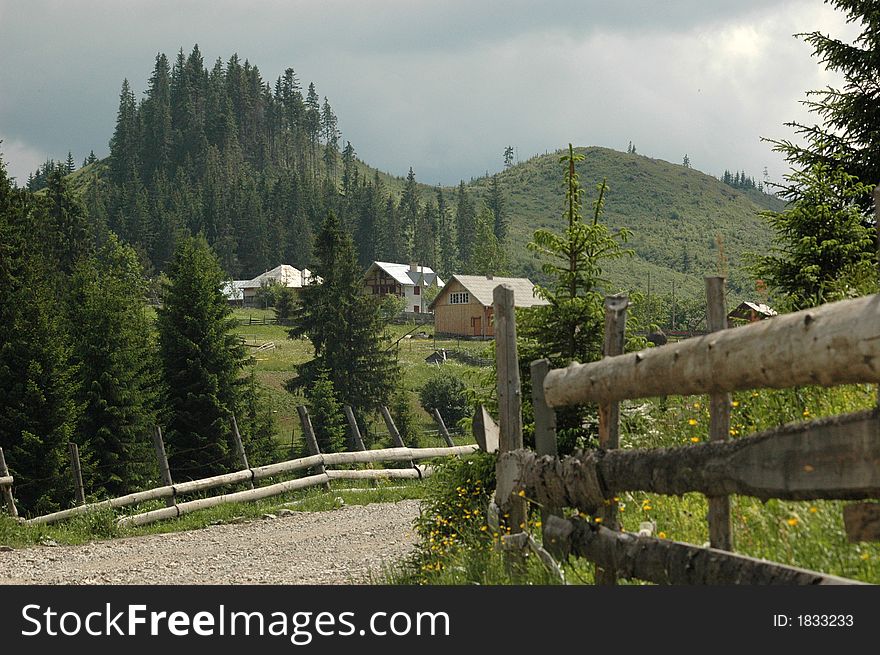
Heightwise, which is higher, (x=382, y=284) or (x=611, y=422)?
(x=382, y=284)

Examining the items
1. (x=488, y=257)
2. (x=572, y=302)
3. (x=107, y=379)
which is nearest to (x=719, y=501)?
(x=572, y=302)

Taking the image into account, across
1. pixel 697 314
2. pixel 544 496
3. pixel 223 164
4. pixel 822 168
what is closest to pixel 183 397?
pixel 822 168

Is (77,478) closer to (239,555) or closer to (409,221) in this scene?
(239,555)

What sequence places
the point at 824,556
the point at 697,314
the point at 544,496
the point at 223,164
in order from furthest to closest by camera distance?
the point at 223,164 → the point at 697,314 → the point at 544,496 → the point at 824,556

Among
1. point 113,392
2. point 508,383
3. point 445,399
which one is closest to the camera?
point 508,383

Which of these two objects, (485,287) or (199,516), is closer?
(199,516)

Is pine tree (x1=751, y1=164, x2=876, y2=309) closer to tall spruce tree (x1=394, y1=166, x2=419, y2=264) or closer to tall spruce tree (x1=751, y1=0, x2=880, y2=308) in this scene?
tall spruce tree (x1=751, y1=0, x2=880, y2=308)

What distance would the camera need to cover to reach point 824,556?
4.69m

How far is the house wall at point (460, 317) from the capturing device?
89688mm

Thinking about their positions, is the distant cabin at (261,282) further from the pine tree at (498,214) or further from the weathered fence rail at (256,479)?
the weathered fence rail at (256,479)

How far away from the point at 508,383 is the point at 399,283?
114930mm

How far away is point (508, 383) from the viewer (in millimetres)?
8180

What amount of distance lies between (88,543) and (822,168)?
481 inches

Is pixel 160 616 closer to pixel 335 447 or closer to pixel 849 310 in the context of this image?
pixel 849 310
